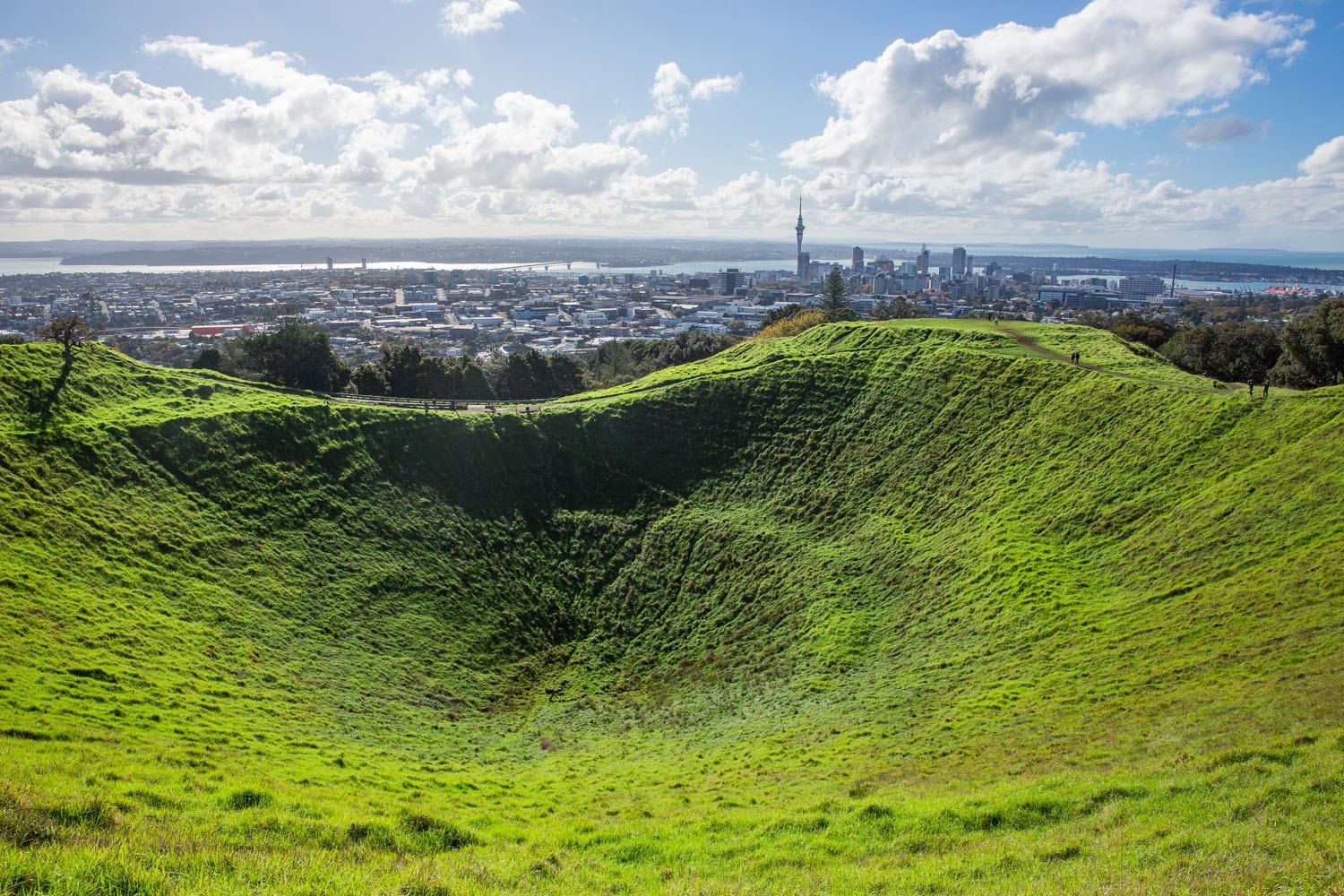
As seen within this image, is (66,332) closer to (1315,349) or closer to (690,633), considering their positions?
(690,633)

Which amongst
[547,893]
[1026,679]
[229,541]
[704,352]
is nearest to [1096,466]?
[1026,679]

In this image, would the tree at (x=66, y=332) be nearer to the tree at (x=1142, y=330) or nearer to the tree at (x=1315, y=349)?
the tree at (x=1315, y=349)

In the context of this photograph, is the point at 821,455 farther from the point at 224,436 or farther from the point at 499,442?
the point at 224,436

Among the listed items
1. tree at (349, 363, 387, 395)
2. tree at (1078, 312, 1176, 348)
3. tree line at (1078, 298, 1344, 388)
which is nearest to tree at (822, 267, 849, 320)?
tree at (1078, 312, 1176, 348)

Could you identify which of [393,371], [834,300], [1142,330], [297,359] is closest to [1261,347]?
[1142,330]

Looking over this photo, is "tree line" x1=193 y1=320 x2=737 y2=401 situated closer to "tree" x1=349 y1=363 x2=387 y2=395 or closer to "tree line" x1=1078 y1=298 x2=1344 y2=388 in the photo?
"tree" x1=349 y1=363 x2=387 y2=395

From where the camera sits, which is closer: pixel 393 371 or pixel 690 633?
A: pixel 690 633
